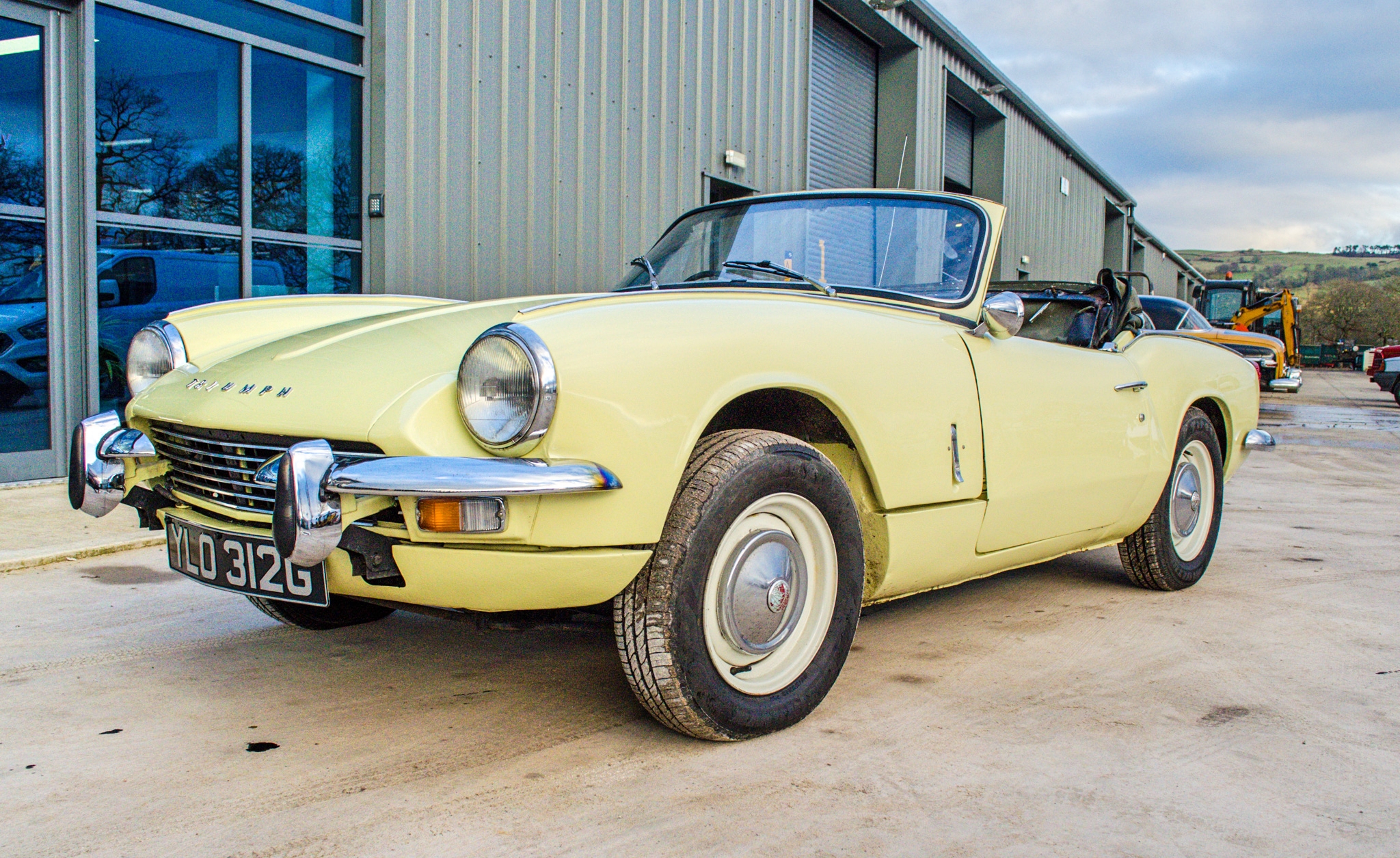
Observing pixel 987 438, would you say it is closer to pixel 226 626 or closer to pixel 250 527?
pixel 250 527

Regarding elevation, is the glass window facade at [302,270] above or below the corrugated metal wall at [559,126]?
below

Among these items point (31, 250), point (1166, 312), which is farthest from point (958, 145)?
point (31, 250)

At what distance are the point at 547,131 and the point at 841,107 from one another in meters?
6.58

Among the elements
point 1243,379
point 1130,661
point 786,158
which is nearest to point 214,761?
point 1130,661

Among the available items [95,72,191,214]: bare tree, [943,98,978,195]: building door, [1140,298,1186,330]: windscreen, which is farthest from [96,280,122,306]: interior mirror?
[943,98,978,195]: building door

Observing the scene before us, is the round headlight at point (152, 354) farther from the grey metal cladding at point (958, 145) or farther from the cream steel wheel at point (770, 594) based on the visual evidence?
the grey metal cladding at point (958, 145)

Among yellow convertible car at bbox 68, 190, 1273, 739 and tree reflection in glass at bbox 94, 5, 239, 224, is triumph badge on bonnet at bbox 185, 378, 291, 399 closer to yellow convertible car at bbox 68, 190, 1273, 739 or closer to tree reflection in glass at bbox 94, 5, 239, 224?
yellow convertible car at bbox 68, 190, 1273, 739

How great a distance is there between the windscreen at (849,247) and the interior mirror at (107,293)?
3.95 metres

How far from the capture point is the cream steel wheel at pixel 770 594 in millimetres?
2242

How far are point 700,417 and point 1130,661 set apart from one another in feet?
5.49

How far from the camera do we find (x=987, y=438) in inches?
113

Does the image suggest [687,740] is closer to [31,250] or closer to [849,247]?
[849,247]

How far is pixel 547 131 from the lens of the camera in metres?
8.03

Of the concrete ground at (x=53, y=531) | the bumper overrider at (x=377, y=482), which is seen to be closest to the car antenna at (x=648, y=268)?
the bumper overrider at (x=377, y=482)
